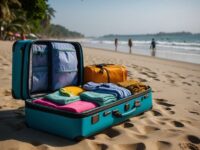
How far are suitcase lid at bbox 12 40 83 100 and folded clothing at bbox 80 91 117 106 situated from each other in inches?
27.9

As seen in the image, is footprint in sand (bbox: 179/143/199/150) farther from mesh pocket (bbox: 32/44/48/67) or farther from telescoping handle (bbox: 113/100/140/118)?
mesh pocket (bbox: 32/44/48/67)

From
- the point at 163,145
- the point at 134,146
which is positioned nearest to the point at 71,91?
the point at 134,146

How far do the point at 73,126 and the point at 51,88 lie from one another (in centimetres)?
119

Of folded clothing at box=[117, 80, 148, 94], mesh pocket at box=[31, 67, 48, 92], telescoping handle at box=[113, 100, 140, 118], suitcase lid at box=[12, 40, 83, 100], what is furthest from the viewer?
folded clothing at box=[117, 80, 148, 94]

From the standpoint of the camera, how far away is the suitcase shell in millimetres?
4191

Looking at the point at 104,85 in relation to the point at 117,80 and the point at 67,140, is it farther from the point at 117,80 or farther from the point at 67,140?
the point at 67,140

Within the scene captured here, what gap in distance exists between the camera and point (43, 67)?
12.6 ft

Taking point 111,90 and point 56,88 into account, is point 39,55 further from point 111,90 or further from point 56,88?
point 111,90

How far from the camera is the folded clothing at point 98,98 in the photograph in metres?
3.18

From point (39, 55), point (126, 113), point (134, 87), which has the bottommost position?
point (126, 113)

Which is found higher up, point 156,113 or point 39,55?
point 39,55

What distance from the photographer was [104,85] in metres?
3.77

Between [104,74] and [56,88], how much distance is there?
0.79 m

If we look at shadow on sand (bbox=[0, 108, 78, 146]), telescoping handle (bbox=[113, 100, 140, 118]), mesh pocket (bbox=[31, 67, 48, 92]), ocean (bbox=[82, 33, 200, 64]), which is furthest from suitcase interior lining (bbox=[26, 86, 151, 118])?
ocean (bbox=[82, 33, 200, 64])
